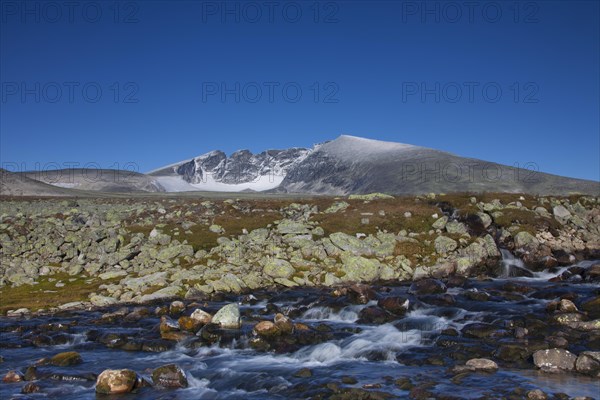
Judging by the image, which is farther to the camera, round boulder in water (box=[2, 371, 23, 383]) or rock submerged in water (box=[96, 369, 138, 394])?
round boulder in water (box=[2, 371, 23, 383])

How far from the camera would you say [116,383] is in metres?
14.0

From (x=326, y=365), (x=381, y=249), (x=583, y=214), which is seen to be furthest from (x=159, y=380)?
(x=583, y=214)

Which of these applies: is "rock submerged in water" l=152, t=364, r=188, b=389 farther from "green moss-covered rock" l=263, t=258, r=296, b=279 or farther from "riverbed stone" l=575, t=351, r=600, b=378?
"green moss-covered rock" l=263, t=258, r=296, b=279

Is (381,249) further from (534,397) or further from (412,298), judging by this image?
(534,397)

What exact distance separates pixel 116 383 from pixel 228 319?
6927mm

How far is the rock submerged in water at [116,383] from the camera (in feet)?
46.0

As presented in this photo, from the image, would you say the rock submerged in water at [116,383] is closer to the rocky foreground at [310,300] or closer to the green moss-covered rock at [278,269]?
the rocky foreground at [310,300]

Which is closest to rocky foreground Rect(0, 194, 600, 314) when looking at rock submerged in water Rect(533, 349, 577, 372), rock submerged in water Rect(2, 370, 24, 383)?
rock submerged in water Rect(2, 370, 24, 383)

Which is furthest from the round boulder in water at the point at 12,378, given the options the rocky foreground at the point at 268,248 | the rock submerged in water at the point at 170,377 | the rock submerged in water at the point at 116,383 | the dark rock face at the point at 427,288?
the dark rock face at the point at 427,288

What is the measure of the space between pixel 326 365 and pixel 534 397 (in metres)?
6.68

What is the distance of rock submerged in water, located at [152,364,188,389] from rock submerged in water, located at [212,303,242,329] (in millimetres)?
5295

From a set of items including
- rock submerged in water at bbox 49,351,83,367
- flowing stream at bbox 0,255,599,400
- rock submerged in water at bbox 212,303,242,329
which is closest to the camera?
flowing stream at bbox 0,255,599,400

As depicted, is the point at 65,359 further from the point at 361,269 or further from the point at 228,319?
the point at 361,269

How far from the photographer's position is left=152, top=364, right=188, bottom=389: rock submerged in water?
1475 cm
